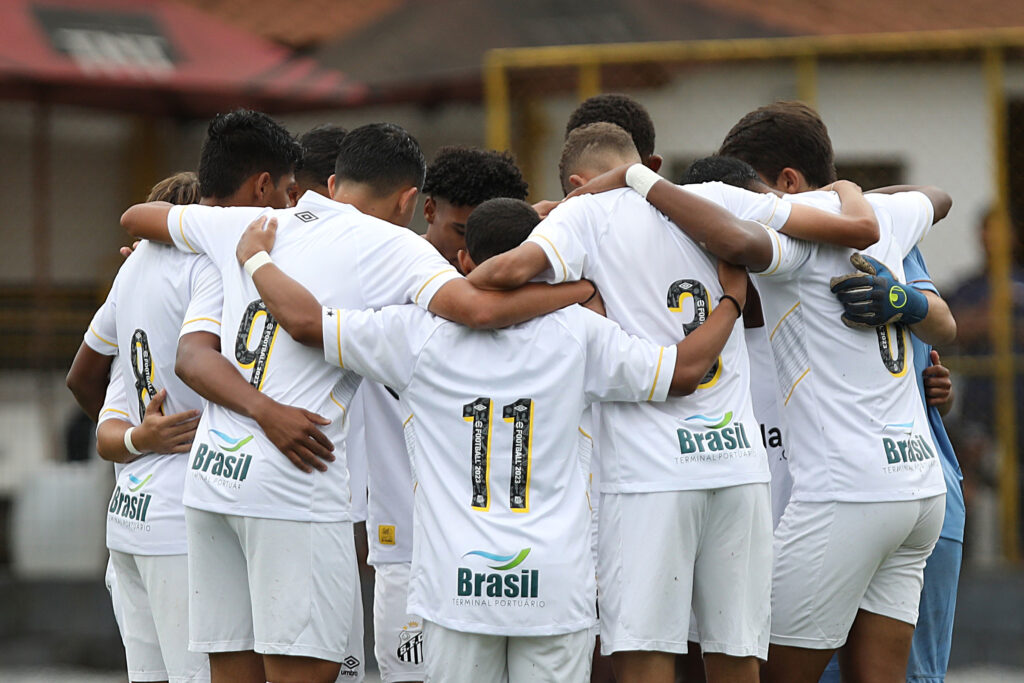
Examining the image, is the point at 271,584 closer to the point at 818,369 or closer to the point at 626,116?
the point at 818,369

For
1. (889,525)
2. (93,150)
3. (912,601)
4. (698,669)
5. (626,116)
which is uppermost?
(93,150)

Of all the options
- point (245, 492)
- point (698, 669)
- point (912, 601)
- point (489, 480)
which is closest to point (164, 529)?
point (245, 492)

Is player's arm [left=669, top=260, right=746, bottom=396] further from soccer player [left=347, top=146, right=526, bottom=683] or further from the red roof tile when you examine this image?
the red roof tile

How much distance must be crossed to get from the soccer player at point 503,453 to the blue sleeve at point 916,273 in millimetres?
1003

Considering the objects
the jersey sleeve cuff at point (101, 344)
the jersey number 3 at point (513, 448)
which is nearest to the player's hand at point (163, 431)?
the jersey sleeve cuff at point (101, 344)

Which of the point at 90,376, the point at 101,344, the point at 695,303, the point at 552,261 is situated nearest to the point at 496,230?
the point at 552,261

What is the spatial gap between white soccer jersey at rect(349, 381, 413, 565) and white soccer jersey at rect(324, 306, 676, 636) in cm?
61

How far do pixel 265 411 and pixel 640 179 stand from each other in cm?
136

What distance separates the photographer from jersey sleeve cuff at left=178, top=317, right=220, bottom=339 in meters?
4.04

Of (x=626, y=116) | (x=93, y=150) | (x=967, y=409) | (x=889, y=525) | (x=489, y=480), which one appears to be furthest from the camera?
(x=93, y=150)

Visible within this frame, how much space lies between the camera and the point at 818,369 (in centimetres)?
415

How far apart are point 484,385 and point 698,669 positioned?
1.85 m

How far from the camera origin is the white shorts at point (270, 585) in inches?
148

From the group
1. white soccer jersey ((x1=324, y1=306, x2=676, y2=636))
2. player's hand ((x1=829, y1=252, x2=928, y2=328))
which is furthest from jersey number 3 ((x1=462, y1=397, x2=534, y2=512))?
player's hand ((x1=829, y1=252, x2=928, y2=328))
